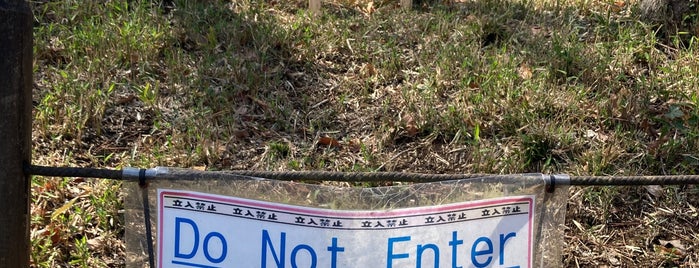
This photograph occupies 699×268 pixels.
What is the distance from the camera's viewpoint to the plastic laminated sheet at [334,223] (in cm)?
205

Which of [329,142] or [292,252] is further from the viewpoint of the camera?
[329,142]

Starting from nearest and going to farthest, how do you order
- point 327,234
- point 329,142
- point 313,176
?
point 327,234 < point 313,176 < point 329,142

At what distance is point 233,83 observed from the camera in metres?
4.20

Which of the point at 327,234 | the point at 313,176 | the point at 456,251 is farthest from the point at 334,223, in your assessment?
the point at 456,251

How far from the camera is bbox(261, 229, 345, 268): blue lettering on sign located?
6.70 ft

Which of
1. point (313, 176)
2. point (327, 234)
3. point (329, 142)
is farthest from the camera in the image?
point (329, 142)

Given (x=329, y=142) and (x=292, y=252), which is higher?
(x=329, y=142)

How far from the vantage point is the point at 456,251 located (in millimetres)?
2076

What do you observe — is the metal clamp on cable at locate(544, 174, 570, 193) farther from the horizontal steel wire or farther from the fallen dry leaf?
the fallen dry leaf

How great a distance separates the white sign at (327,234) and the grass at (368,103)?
1.26 m

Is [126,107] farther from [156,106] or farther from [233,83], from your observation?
[233,83]

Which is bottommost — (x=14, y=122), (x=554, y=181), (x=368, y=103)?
(x=554, y=181)

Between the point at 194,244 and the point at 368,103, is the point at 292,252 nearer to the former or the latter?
the point at 194,244

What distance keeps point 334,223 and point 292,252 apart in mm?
122
